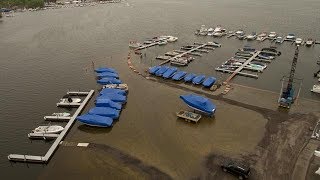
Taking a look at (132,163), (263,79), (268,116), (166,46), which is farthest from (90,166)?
(166,46)

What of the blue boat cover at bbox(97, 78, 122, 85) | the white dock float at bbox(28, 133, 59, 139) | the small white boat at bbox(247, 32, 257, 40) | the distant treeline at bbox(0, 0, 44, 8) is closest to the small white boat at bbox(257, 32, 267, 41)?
the small white boat at bbox(247, 32, 257, 40)

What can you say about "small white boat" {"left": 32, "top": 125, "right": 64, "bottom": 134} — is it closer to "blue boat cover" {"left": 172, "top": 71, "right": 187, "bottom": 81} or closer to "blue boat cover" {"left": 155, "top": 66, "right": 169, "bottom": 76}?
"blue boat cover" {"left": 155, "top": 66, "right": 169, "bottom": 76}

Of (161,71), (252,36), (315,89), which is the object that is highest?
(252,36)

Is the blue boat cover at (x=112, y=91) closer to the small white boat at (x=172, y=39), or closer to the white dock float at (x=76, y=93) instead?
the white dock float at (x=76, y=93)

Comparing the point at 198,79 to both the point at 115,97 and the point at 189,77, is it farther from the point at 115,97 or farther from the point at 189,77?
the point at 115,97

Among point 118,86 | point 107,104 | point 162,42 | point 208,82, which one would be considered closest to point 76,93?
point 118,86

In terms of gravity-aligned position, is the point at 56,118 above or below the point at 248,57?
below

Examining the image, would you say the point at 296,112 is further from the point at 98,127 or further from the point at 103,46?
the point at 103,46
